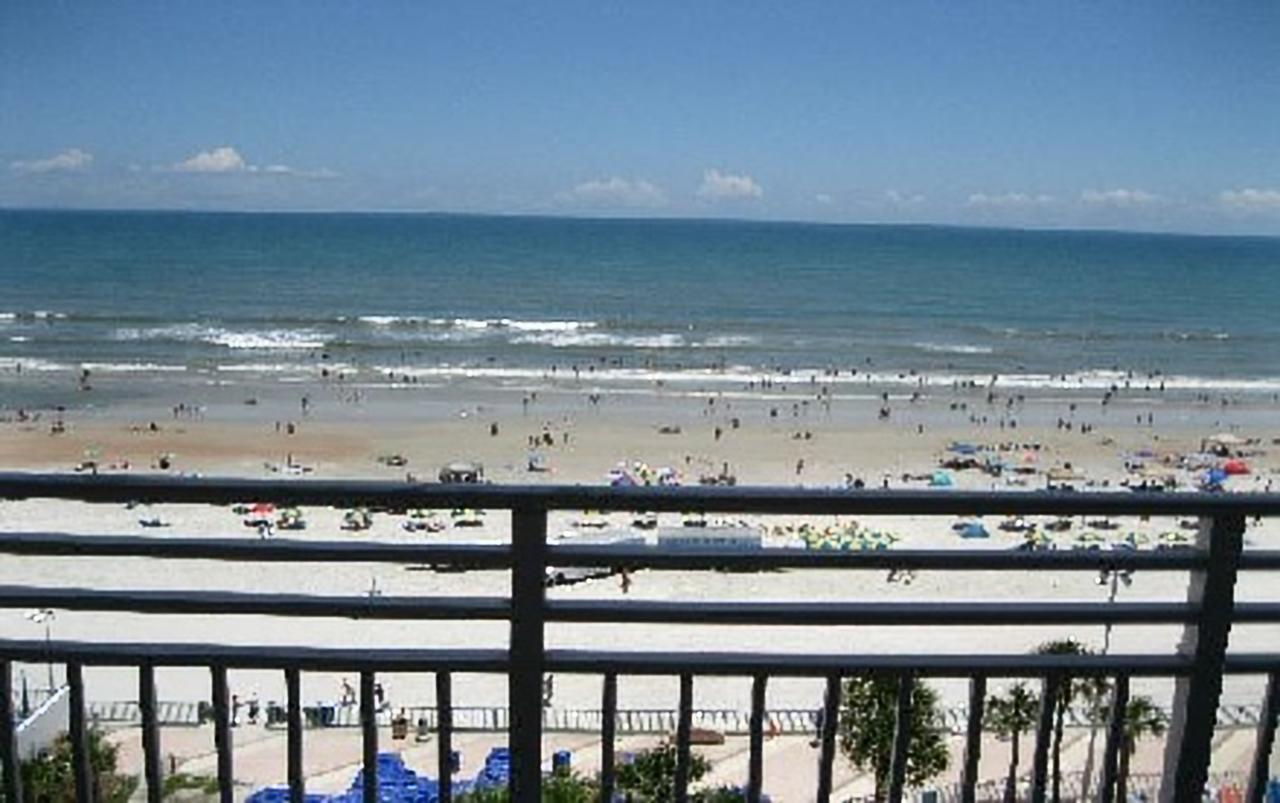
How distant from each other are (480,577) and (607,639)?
460cm

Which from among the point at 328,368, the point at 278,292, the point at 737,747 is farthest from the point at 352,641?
the point at 278,292

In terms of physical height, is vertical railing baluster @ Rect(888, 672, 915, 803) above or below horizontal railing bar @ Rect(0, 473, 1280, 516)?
below

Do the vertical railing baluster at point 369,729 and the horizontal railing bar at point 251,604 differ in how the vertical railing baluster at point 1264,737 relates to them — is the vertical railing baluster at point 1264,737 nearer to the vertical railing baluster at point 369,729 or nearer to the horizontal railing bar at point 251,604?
the horizontal railing bar at point 251,604

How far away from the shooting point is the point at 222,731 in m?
2.76

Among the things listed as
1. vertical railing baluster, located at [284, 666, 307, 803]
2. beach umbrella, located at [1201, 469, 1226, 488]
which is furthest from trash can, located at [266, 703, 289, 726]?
beach umbrella, located at [1201, 469, 1226, 488]

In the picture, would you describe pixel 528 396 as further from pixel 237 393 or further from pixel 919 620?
pixel 919 620

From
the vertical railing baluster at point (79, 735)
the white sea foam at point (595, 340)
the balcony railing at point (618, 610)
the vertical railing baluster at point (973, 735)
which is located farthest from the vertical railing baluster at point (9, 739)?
the white sea foam at point (595, 340)

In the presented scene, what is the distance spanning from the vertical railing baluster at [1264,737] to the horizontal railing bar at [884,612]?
34 cm

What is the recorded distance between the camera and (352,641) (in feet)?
54.0

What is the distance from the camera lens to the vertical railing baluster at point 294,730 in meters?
2.67

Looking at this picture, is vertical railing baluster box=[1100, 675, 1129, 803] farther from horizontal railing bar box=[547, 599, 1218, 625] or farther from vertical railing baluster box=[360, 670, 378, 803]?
vertical railing baluster box=[360, 670, 378, 803]

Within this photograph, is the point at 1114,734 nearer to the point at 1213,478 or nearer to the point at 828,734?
the point at 828,734

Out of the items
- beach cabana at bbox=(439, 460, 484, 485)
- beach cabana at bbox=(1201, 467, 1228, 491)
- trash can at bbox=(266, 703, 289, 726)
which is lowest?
beach cabana at bbox=(1201, 467, 1228, 491)

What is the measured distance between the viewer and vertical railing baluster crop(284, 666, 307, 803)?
8.75 ft
